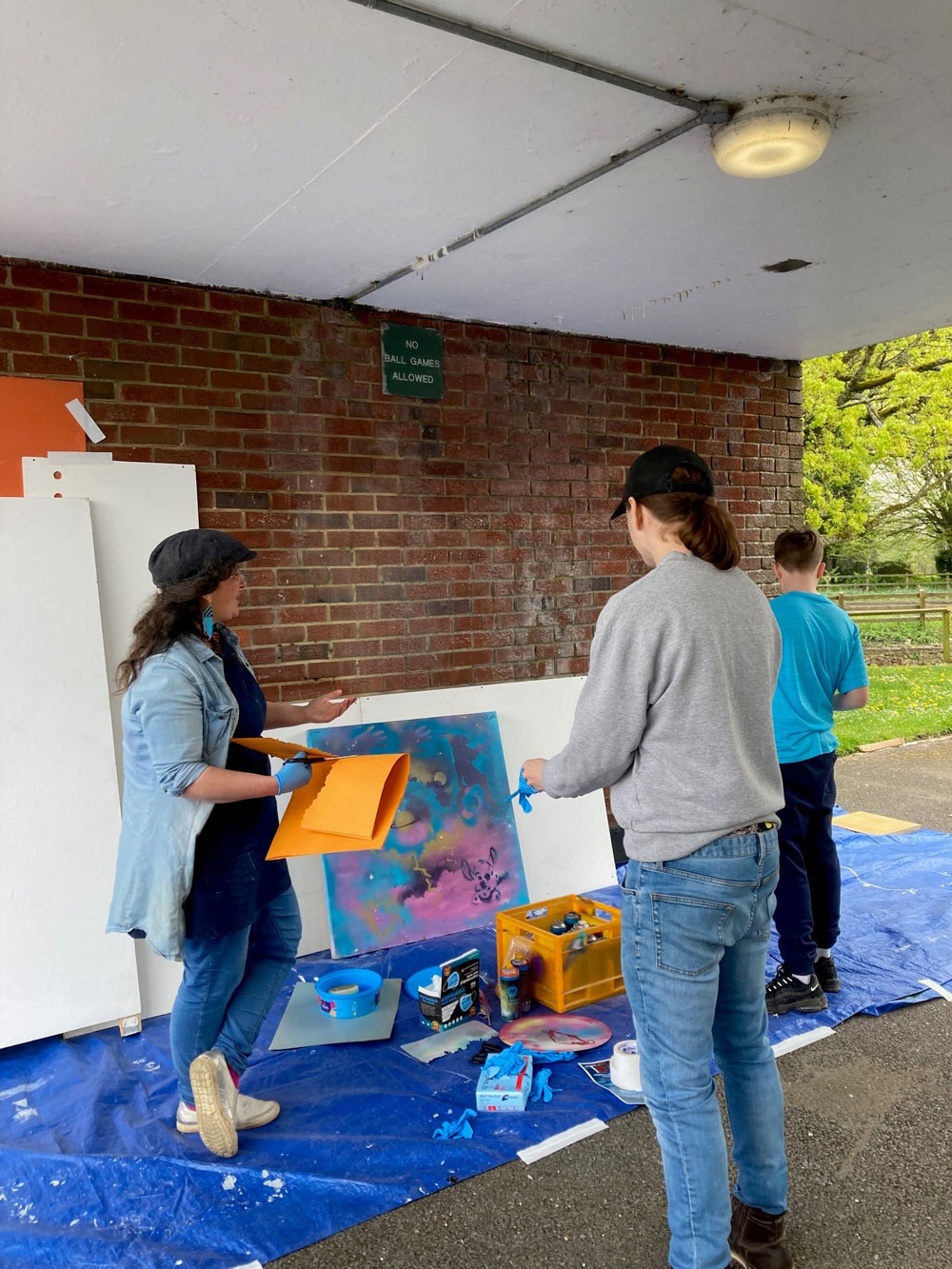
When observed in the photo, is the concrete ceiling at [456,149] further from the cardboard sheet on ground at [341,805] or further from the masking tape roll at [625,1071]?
the masking tape roll at [625,1071]

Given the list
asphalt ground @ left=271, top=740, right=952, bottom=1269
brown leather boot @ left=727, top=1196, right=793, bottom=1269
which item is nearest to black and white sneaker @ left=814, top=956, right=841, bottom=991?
asphalt ground @ left=271, top=740, right=952, bottom=1269

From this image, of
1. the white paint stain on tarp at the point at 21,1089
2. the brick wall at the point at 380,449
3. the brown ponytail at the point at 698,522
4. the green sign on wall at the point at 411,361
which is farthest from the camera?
the green sign on wall at the point at 411,361

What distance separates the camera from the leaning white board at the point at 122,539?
3514mm

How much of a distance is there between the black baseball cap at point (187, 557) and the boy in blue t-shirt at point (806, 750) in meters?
2.03

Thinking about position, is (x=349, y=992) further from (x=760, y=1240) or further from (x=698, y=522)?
(x=698, y=522)

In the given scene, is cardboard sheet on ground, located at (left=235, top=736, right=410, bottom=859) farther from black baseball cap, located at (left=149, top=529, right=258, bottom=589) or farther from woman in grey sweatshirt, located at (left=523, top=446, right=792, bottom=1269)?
woman in grey sweatshirt, located at (left=523, top=446, right=792, bottom=1269)

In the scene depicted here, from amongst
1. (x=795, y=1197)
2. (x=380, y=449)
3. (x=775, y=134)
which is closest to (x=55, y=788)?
(x=380, y=449)

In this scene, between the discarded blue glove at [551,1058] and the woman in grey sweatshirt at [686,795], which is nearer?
the woman in grey sweatshirt at [686,795]

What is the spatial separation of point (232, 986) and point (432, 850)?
1.62 metres

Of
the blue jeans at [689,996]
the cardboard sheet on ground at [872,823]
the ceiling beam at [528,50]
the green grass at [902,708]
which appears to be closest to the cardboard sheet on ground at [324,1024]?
the blue jeans at [689,996]

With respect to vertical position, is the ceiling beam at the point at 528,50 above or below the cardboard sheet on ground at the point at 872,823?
above

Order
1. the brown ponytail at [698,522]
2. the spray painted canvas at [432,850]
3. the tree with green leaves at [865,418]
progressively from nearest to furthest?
the brown ponytail at [698,522] < the spray painted canvas at [432,850] < the tree with green leaves at [865,418]

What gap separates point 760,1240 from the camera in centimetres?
213

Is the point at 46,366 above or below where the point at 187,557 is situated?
above
